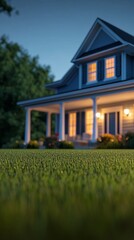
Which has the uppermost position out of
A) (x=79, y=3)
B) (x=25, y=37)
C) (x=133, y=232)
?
(x=79, y=3)

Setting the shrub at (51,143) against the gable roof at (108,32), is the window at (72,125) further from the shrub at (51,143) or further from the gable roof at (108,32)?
the shrub at (51,143)

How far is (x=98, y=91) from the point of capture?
16312mm

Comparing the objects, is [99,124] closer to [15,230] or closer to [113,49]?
[113,49]

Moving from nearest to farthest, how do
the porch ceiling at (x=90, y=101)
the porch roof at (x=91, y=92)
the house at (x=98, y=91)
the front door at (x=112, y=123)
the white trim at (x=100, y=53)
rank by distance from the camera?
the porch roof at (x=91, y=92) → the porch ceiling at (x=90, y=101) → the house at (x=98, y=91) → the white trim at (x=100, y=53) → the front door at (x=112, y=123)

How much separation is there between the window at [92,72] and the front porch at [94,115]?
149 centimetres

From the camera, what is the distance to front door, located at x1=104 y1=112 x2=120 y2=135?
19175mm

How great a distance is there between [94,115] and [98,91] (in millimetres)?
1253

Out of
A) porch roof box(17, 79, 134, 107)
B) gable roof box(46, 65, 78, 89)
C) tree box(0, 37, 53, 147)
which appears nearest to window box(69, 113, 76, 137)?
gable roof box(46, 65, 78, 89)

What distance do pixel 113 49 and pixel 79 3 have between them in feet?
43.3

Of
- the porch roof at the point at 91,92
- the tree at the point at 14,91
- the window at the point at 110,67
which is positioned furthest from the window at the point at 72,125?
the tree at the point at 14,91

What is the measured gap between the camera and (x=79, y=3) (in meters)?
29.2

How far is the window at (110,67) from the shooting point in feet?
60.5

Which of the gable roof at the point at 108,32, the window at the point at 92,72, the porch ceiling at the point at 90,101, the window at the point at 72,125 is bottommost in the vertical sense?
the window at the point at 72,125

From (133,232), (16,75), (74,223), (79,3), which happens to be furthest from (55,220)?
(79,3)
